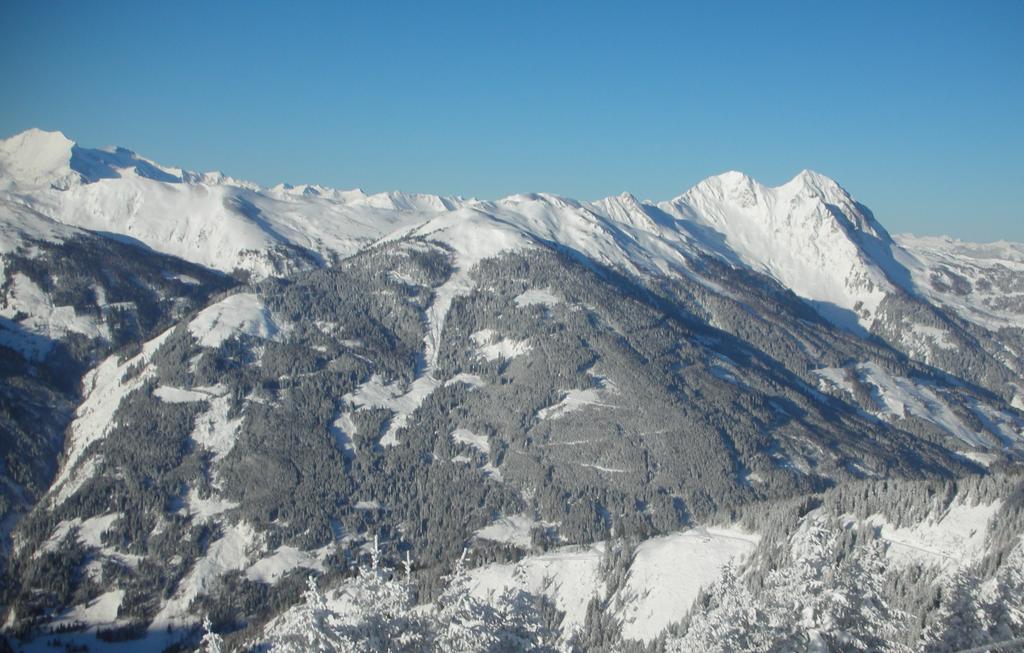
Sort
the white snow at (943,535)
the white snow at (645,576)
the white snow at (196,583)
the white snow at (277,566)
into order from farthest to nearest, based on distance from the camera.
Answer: the white snow at (277,566)
the white snow at (196,583)
the white snow at (645,576)
the white snow at (943,535)

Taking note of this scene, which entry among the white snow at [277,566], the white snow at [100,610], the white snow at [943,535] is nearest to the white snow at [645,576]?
the white snow at [943,535]

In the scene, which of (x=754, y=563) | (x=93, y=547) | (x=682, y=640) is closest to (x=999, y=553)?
(x=754, y=563)

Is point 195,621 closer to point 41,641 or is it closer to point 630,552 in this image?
point 41,641

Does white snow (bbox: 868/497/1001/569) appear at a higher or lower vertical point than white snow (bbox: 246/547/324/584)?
higher

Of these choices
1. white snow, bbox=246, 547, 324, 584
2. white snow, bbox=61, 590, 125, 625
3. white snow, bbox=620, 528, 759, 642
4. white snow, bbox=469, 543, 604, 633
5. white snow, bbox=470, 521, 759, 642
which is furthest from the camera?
white snow, bbox=246, 547, 324, 584

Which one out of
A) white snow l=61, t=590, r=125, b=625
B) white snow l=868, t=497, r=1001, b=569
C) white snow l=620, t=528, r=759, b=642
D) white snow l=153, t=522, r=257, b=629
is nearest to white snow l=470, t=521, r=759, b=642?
white snow l=620, t=528, r=759, b=642

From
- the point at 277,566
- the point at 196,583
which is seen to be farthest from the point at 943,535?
the point at 196,583

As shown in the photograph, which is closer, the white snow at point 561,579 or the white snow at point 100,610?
the white snow at point 561,579

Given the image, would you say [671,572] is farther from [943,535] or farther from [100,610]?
[100,610]

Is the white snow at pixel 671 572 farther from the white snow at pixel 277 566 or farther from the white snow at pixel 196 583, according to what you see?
the white snow at pixel 196 583

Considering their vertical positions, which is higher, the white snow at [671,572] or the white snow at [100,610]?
the white snow at [671,572]

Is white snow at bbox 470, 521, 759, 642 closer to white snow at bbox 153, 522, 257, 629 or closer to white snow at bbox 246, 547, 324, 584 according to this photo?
white snow at bbox 246, 547, 324, 584

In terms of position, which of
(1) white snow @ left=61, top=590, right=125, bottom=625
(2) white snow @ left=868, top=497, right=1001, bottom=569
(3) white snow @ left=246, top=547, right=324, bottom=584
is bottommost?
(1) white snow @ left=61, top=590, right=125, bottom=625
